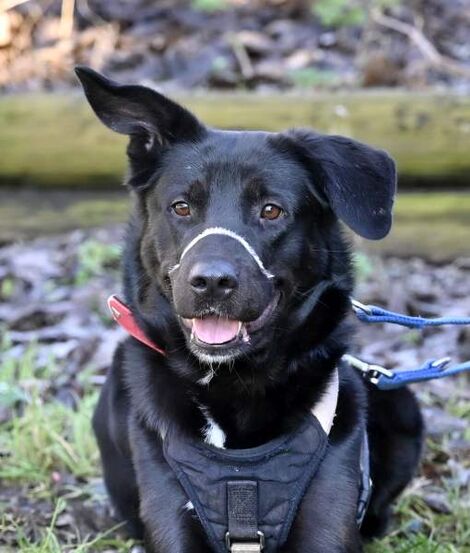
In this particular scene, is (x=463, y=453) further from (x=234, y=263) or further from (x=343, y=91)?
(x=343, y=91)

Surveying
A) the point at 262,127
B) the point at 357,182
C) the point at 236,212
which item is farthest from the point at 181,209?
the point at 262,127

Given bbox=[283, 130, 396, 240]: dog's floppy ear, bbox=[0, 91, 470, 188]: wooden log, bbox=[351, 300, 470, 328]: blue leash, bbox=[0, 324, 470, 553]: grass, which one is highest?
bbox=[283, 130, 396, 240]: dog's floppy ear

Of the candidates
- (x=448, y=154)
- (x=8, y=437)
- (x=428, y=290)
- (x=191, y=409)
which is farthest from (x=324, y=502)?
(x=448, y=154)

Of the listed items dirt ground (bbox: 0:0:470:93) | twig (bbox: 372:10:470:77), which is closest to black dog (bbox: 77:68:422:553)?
dirt ground (bbox: 0:0:470:93)

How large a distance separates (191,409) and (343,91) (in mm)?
3787

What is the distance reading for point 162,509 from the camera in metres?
2.69

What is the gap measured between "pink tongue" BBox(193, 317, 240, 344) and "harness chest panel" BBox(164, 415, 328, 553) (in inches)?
12.5

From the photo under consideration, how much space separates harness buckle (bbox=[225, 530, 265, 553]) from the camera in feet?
8.48

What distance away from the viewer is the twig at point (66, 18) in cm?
761

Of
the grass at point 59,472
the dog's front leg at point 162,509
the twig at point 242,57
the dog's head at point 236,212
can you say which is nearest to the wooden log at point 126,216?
the twig at point 242,57

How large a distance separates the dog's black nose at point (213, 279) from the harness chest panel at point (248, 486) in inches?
18.6

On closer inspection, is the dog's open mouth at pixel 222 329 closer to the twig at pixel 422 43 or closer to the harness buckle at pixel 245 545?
the harness buckle at pixel 245 545

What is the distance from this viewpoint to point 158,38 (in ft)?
25.0

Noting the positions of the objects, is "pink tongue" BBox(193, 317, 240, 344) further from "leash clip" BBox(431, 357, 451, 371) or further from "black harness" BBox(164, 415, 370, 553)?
"leash clip" BBox(431, 357, 451, 371)
